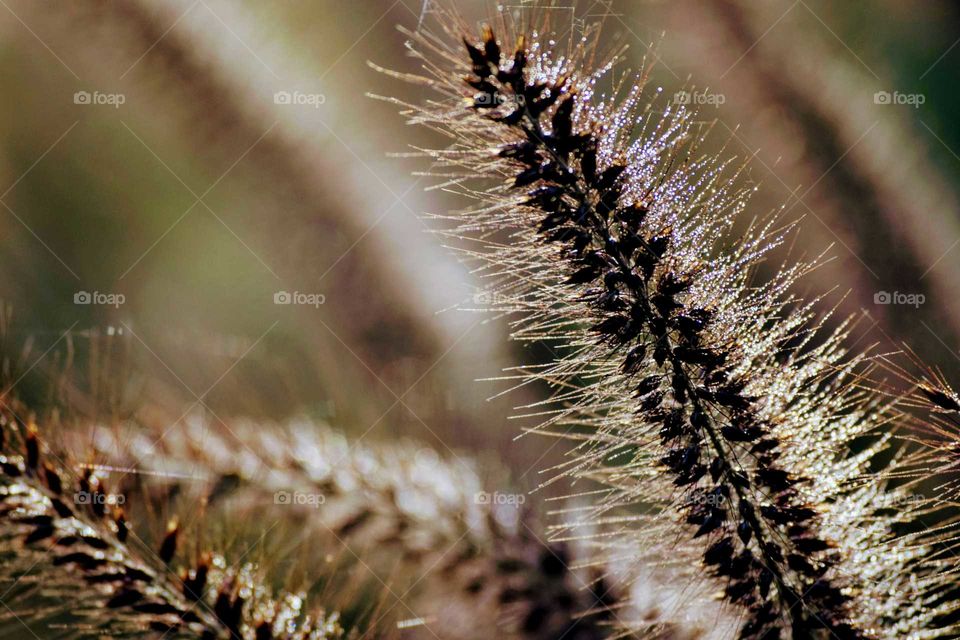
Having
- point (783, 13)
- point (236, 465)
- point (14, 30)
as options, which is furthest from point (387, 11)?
point (14, 30)

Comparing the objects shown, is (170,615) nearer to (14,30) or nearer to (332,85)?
(332,85)

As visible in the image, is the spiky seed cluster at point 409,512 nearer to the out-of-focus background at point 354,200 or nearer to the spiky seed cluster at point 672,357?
the out-of-focus background at point 354,200
